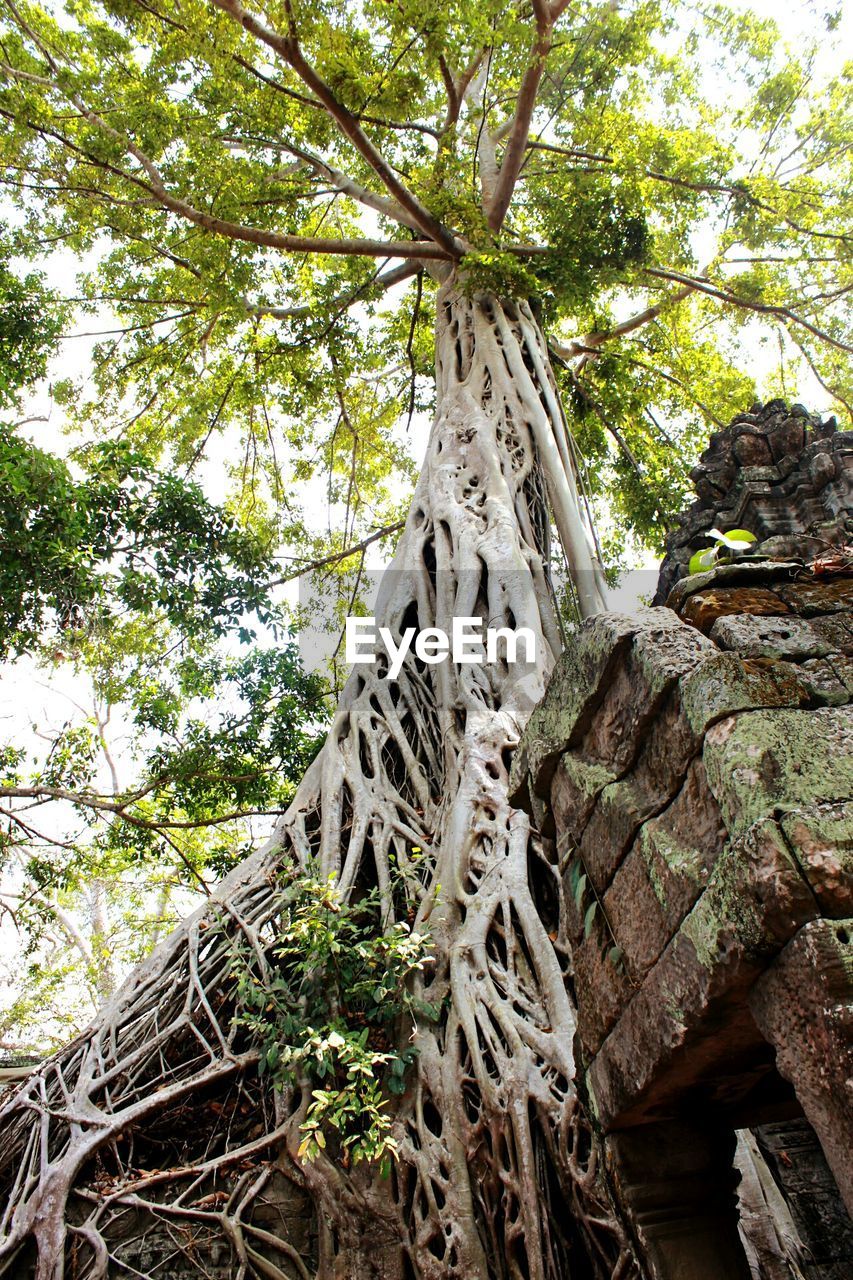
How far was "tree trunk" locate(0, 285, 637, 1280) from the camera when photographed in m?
2.41

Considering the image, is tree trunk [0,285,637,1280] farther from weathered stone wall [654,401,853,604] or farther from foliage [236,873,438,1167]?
weathered stone wall [654,401,853,604]

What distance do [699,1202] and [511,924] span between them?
1384 mm

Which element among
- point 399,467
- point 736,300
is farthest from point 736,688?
point 399,467

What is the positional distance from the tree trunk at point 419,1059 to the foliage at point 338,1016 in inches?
3.5

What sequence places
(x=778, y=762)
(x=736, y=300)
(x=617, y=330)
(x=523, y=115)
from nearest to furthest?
(x=778, y=762), (x=523, y=115), (x=736, y=300), (x=617, y=330)

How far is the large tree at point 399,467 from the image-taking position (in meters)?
2.62

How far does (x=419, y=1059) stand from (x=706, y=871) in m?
1.94

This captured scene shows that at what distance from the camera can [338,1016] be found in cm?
285

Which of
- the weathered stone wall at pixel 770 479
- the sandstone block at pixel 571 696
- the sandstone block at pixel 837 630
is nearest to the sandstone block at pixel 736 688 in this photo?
the sandstone block at pixel 837 630

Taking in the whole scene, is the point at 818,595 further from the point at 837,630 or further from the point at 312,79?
the point at 312,79

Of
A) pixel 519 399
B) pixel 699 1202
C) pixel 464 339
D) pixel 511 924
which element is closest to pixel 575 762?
pixel 699 1202

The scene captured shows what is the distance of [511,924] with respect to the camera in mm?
2902

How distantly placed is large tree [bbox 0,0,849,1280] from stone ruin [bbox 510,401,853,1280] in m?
0.51

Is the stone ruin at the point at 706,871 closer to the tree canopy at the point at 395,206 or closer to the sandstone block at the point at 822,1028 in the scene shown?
the sandstone block at the point at 822,1028
